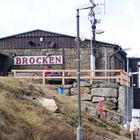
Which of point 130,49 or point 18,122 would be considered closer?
point 18,122

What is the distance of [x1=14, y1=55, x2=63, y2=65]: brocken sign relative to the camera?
46.2 m

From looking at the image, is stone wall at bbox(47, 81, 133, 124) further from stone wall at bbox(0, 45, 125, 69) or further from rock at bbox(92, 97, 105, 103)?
stone wall at bbox(0, 45, 125, 69)

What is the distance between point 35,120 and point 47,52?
29565 millimetres

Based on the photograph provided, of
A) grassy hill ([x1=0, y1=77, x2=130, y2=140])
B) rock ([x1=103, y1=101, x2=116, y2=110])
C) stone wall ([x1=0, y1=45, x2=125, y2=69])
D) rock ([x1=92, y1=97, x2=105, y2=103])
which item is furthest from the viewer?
stone wall ([x1=0, y1=45, x2=125, y2=69])

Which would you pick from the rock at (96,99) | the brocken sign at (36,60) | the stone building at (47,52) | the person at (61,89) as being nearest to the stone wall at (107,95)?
the rock at (96,99)

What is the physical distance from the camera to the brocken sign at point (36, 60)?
152 feet

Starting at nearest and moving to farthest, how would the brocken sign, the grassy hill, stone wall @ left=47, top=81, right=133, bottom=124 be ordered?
the grassy hill < stone wall @ left=47, top=81, right=133, bottom=124 < the brocken sign

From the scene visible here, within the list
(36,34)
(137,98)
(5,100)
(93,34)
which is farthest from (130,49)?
(5,100)

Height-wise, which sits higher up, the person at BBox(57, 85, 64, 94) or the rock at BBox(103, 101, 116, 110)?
the person at BBox(57, 85, 64, 94)

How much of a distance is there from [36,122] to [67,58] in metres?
29.2

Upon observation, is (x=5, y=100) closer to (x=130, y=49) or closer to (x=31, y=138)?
(x=31, y=138)

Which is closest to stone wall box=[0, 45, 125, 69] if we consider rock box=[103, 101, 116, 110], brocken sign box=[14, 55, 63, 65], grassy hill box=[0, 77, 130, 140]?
brocken sign box=[14, 55, 63, 65]

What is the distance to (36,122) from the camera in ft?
55.9

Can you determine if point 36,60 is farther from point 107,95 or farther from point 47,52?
point 107,95
